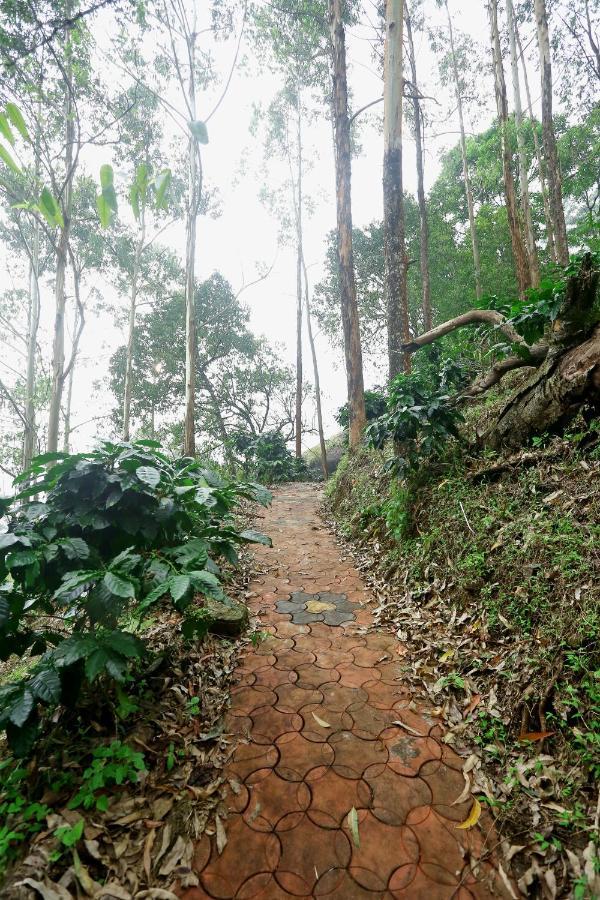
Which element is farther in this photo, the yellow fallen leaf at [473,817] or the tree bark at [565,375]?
the tree bark at [565,375]

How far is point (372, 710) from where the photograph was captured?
2.05 m

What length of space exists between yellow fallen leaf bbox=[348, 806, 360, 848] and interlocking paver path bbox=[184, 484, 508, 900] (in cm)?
1

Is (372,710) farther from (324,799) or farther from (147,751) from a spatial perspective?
(147,751)

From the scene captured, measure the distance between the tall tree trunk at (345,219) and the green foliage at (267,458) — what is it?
376 centimetres

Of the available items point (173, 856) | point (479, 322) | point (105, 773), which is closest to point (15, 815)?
point (105, 773)

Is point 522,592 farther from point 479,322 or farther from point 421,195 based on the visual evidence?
point 421,195

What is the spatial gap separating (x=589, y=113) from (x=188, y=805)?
595 inches

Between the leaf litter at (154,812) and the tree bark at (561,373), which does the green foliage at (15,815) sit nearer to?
the leaf litter at (154,812)

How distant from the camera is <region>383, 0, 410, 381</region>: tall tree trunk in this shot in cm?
490

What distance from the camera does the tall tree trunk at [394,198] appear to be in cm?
490

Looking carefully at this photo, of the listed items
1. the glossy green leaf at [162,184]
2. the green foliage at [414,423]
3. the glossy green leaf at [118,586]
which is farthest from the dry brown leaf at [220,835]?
the green foliage at [414,423]

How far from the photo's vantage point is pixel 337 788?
162 cm

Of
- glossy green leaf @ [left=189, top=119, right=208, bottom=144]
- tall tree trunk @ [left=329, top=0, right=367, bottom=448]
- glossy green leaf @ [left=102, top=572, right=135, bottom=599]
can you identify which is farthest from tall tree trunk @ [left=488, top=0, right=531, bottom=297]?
glossy green leaf @ [left=102, top=572, right=135, bottom=599]

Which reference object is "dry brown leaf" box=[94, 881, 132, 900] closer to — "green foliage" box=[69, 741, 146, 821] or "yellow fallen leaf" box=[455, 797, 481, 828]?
"green foliage" box=[69, 741, 146, 821]
